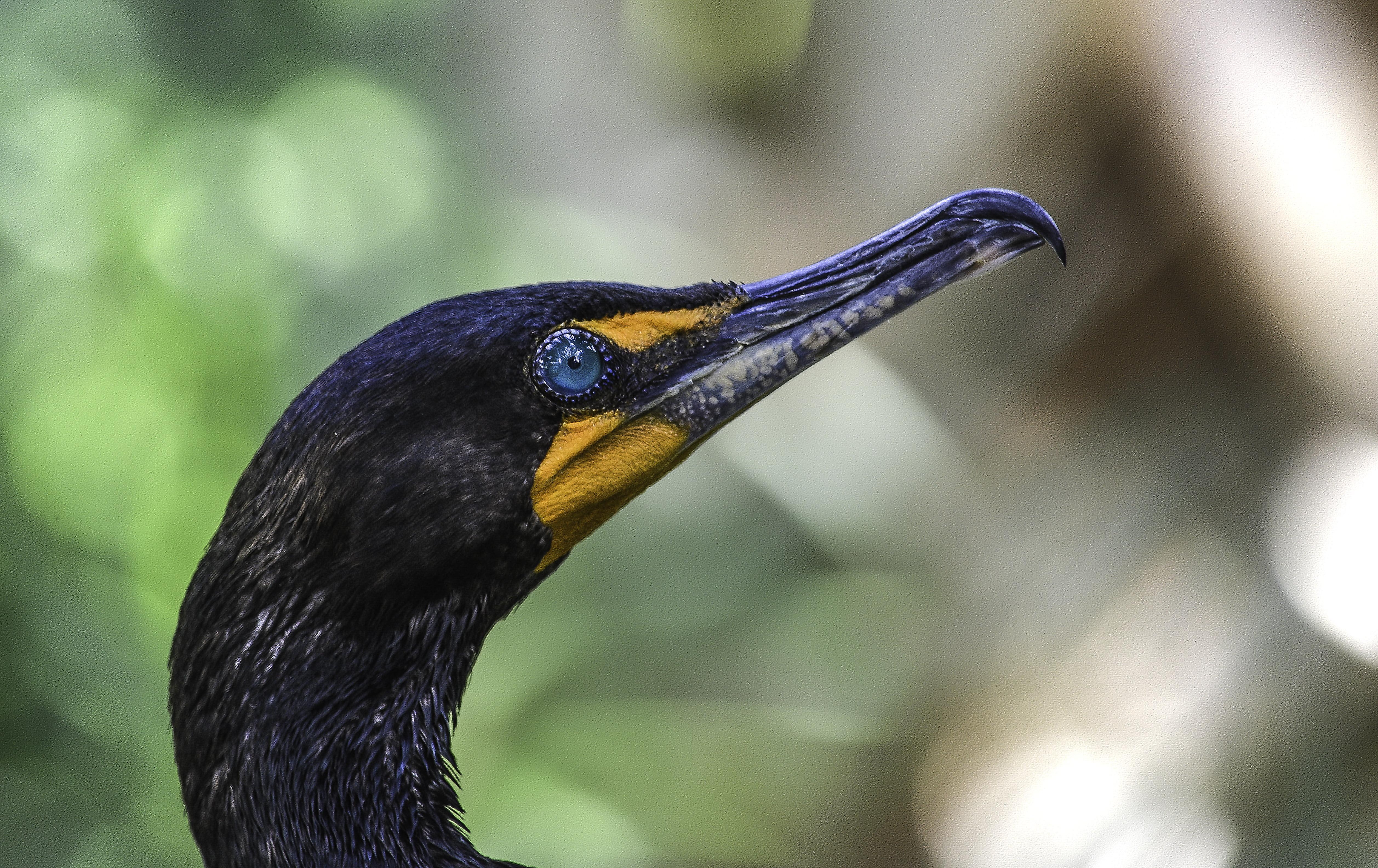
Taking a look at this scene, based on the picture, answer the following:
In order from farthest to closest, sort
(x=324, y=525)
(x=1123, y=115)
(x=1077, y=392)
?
(x=1077, y=392) → (x=1123, y=115) → (x=324, y=525)

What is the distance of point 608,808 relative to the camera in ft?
15.2

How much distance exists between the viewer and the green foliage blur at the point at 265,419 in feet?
14.9

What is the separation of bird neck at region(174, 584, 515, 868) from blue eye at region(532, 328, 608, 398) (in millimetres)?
359

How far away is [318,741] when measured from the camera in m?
1.62

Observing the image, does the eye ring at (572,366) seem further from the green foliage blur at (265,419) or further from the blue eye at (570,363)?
the green foliage blur at (265,419)

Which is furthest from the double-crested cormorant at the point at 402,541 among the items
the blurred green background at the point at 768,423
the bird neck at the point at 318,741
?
the blurred green background at the point at 768,423

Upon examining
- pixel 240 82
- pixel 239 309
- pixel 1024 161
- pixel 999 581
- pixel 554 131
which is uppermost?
pixel 240 82

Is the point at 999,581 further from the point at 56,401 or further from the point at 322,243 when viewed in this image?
the point at 56,401

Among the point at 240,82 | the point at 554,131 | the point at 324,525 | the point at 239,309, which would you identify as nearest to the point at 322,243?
the point at 239,309

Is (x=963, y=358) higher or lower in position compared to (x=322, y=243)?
lower

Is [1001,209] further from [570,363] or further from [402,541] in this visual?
[402,541]

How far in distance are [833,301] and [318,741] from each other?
3.40 feet

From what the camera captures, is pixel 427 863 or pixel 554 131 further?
pixel 554 131

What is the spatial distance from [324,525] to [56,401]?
3.67m
